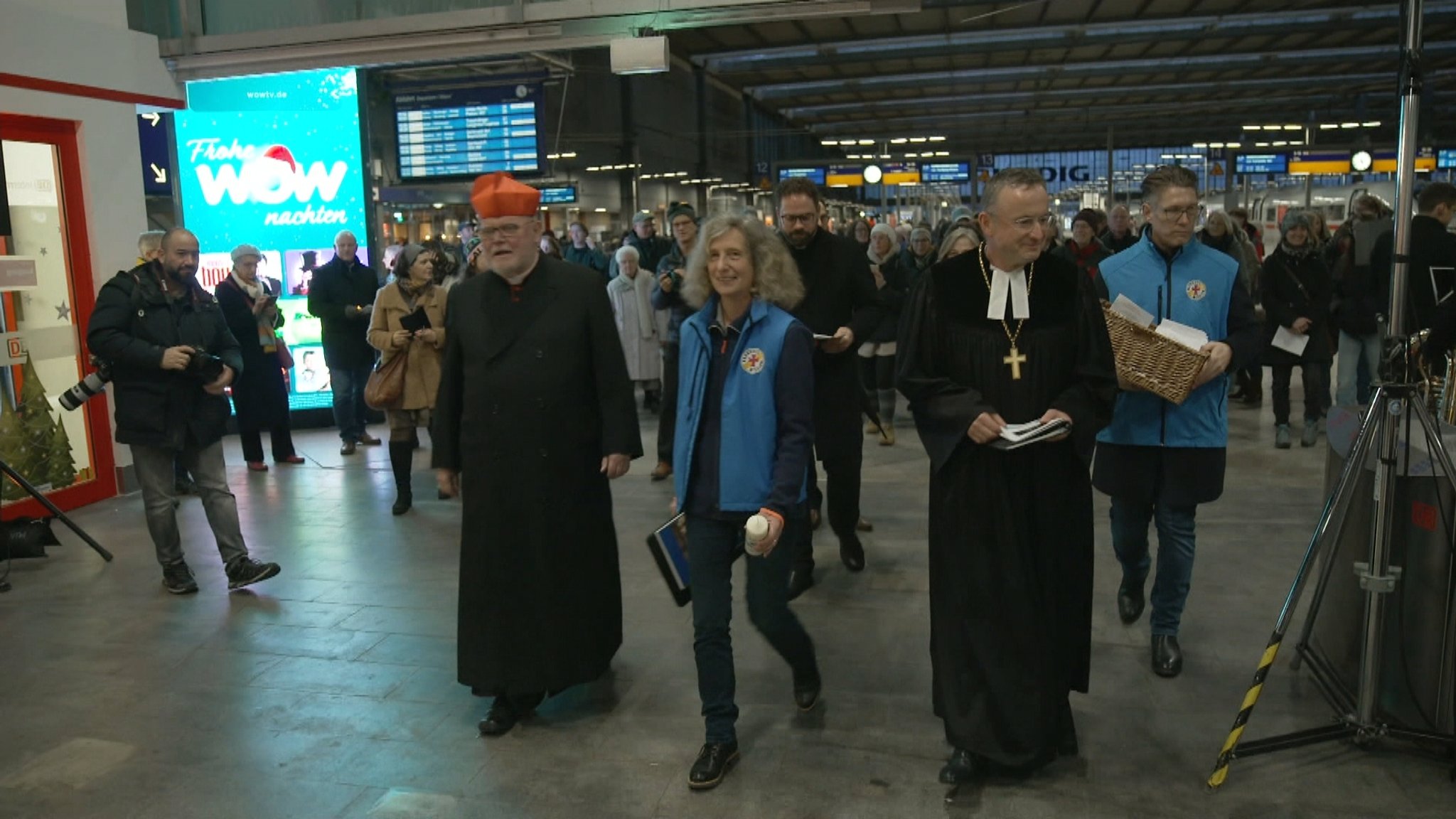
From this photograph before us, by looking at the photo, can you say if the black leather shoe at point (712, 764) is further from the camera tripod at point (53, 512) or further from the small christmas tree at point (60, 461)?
the small christmas tree at point (60, 461)

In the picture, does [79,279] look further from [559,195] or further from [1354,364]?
[559,195]

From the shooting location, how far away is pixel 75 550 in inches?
257

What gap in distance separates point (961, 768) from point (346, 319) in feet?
23.7

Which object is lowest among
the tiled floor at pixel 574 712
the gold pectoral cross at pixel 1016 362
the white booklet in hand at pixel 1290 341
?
the tiled floor at pixel 574 712

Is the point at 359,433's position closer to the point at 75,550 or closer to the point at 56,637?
the point at 75,550

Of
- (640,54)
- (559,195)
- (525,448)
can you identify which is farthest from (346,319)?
(559,195)

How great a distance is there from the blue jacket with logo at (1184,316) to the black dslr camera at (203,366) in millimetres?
4165

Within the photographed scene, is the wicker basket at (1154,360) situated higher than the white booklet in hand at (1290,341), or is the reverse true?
the wicker basket at (1154,360)

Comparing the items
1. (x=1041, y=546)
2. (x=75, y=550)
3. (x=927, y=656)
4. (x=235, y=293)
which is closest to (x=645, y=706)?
(x=927, y=656)

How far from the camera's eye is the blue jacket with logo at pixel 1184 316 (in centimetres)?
412

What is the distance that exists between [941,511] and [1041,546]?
307 mm

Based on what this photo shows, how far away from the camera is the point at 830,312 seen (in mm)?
5195

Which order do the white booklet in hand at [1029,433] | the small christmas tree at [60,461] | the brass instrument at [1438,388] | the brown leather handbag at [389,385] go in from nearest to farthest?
the white booklet in hand at [1029,433] → the brass instrument at [1438,388] → the brown leather handbag at [389,385] → the small christmas tree at [60,461]

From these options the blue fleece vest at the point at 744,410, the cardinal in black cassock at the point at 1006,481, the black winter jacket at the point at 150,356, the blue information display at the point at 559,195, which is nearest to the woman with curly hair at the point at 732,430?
the blue fleece vest at the point at 744,410
